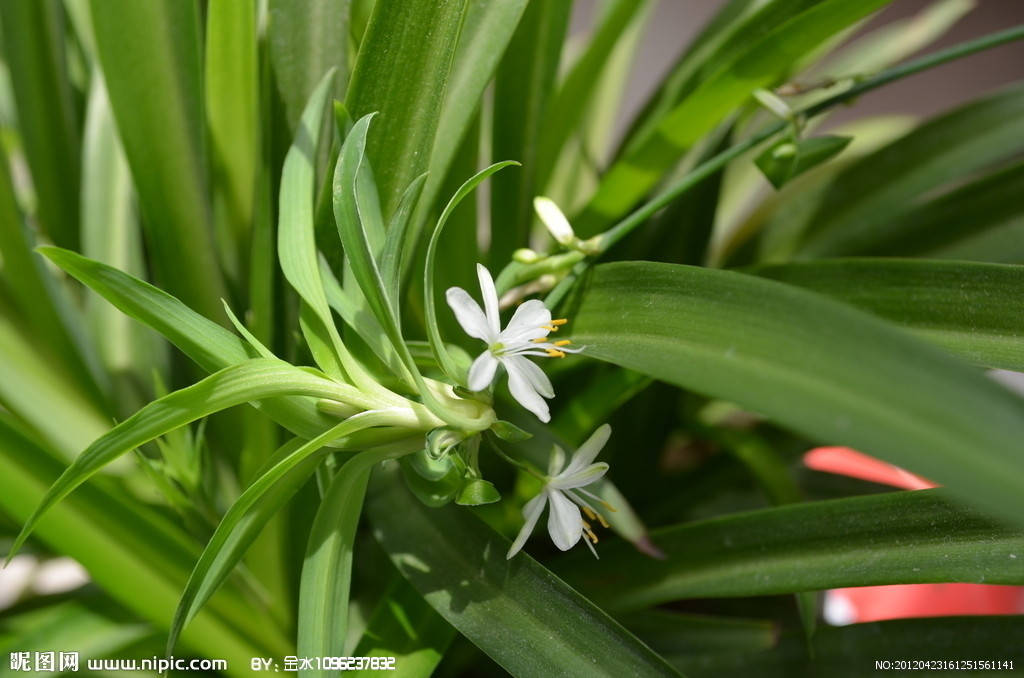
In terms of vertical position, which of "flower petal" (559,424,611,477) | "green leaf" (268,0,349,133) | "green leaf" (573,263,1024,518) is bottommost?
"flower petal" (559,424,611,477)

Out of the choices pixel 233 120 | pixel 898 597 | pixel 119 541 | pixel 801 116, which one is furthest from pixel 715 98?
pixel 898 597

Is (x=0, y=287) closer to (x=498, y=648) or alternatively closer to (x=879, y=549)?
(x=498, y=648)

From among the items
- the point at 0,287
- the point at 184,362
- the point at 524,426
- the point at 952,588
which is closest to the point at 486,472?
the point at 524,426

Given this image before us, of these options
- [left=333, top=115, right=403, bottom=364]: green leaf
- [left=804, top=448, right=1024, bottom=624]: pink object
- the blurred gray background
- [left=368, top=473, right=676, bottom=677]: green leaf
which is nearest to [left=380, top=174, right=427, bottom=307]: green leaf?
[left=333, top=115, right=403, bottom=364]: green leaf

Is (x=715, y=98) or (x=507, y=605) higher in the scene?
(x=715, y=98)

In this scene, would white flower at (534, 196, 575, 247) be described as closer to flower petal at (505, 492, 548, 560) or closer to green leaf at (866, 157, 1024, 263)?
flower petal at (505, 492, 548, 560)

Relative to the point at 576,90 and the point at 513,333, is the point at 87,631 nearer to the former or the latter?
the point at 513,333

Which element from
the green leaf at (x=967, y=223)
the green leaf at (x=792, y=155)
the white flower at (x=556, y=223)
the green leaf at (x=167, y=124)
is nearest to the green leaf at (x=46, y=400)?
the green leaf at (x=167, y=124)
